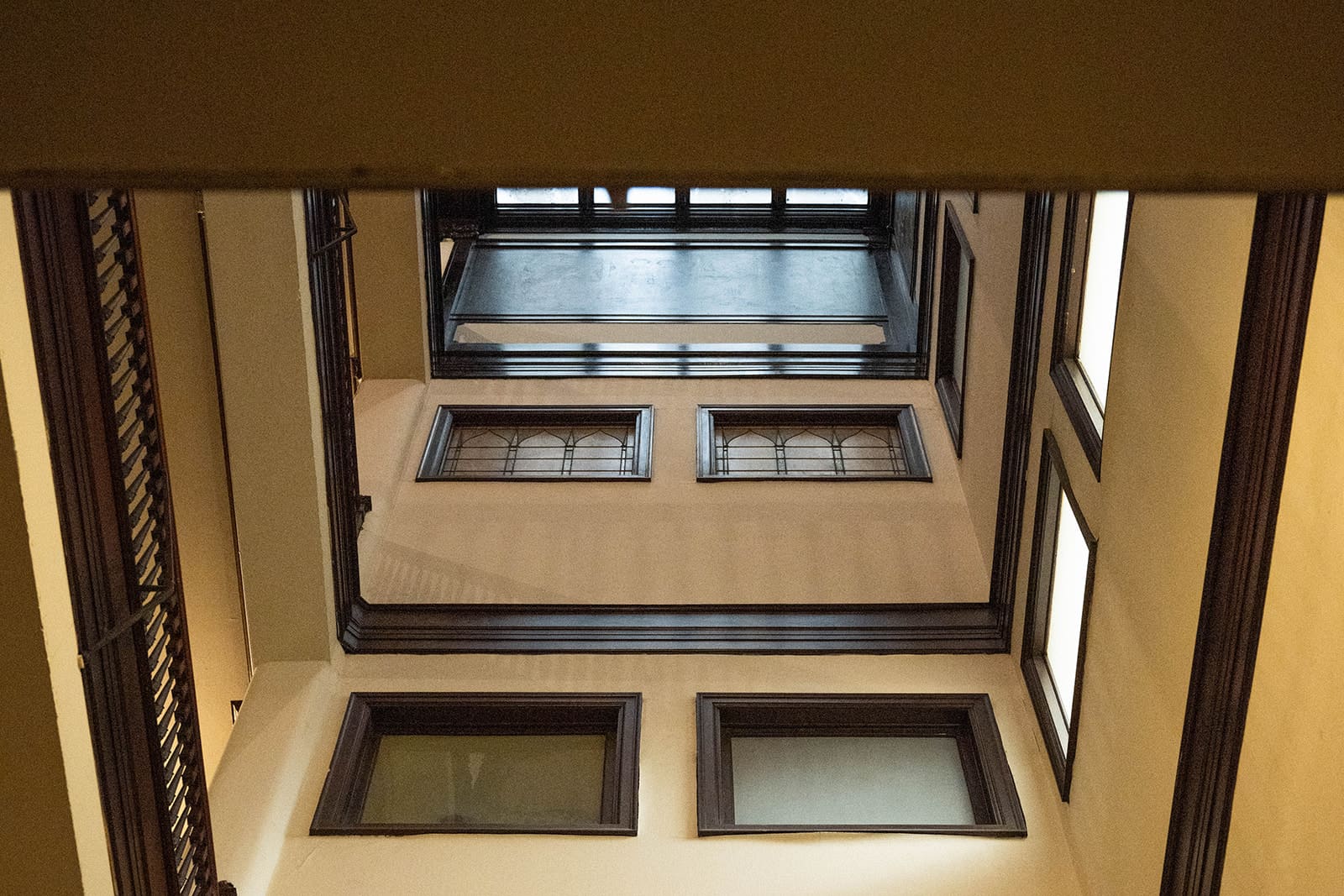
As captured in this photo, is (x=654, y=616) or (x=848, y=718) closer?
(x=848, y=718)

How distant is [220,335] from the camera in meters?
5.95

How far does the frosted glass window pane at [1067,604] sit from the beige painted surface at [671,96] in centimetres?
412

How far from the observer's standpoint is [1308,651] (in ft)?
10.5

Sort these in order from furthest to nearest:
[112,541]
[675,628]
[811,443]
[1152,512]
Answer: [811,443], [675,628], [1152,512], [112,541]

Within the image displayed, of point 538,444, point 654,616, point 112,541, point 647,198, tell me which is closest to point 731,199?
point 647,198

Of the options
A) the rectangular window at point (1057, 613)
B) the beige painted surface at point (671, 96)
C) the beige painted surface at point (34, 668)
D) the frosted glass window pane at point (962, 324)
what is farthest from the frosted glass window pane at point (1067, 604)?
the beige painted surface at point (671, 96)

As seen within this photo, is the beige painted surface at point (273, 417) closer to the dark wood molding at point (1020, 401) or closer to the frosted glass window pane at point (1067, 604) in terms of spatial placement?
the dark wood molding at point (1020, 401)

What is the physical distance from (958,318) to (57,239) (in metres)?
A: 6.33

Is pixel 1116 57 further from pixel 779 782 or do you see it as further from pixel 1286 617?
pixel 779 782

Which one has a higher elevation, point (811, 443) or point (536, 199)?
point (536, 199)

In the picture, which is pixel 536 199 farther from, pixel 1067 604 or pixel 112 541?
pixel 112 541

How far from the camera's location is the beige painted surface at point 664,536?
7.16 m

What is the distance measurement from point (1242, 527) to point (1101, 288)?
1.97m

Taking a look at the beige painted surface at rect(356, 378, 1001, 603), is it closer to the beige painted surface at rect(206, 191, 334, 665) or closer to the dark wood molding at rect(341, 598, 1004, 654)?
the dark wood molding at rect(341, 598, 1004, 654)
